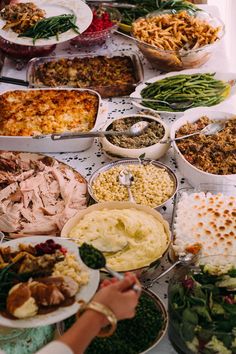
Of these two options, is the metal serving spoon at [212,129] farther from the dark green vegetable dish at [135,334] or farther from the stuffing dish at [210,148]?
the dark green vegetable dish at [135,334]

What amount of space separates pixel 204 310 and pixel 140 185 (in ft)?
2.46

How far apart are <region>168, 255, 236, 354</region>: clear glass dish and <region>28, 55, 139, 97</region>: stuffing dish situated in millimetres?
1388

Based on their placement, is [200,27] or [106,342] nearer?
[106,342]

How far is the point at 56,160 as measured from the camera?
246 centimetres

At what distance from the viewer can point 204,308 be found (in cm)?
166

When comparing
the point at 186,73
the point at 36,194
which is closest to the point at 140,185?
the point at 36,194

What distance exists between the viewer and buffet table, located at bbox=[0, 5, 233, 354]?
199cm

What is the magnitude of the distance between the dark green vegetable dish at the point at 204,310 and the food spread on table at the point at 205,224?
0.14 metres

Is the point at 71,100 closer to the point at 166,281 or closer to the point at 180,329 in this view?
the point at 166,281

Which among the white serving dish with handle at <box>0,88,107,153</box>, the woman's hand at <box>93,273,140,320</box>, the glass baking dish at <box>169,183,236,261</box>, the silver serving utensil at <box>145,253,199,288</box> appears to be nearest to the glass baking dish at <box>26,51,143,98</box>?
the white serving dish with handle at <box>0,88,107,153</box>

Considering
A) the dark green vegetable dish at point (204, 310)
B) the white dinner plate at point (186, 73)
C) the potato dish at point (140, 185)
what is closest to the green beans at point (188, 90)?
the white dinner plate at point (186, 73)

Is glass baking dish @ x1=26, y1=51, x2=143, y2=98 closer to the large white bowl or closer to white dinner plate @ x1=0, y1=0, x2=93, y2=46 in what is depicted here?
white dinner plate @ x1=0, y1=0, x2=93, y2=46

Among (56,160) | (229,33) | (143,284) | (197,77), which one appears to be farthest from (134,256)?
(229,33)

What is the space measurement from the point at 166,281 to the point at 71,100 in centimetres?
117
